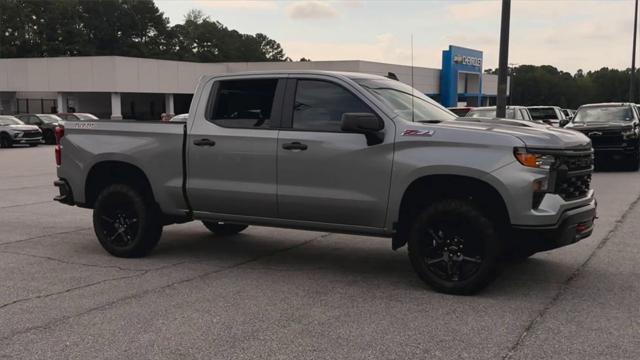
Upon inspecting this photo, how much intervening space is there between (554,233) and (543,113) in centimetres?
2015

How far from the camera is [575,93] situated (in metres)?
155

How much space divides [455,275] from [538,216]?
868 mm

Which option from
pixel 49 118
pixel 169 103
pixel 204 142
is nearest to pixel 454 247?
pixel 204 142

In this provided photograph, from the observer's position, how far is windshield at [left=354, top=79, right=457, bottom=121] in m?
6.08

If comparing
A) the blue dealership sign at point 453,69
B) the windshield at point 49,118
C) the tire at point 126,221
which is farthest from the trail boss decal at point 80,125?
the blue dealership sign at point 453,69

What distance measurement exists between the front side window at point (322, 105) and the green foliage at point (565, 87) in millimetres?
143204

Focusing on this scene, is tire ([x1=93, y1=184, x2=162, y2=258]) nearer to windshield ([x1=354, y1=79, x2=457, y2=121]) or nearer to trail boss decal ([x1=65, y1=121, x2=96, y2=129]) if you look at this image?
trail boss decal ([x1=65, y1=121, x2=96, y2=129])

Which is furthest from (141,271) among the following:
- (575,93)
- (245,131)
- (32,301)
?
(575,93)

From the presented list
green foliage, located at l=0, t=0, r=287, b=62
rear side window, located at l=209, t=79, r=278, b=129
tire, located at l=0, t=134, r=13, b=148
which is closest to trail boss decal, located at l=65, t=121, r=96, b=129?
rear side window, located at l=209, t=79, r=278, b=129

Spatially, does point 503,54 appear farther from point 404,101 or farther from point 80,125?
point 80,125

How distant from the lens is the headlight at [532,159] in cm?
526

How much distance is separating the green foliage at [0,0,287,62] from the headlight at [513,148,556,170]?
93.8m

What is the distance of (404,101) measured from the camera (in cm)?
635

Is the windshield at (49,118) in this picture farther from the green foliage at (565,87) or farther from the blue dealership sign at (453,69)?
the green foliage at (565,87)
